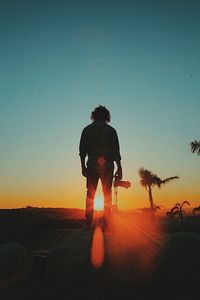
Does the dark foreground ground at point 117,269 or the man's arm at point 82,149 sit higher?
the man's arm at point 82,149

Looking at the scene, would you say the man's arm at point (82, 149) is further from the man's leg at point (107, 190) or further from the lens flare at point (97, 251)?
the lens flare at point (97, 251)

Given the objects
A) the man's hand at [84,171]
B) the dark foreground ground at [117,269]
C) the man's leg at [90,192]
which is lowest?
the dark foreground ground at [117,269]

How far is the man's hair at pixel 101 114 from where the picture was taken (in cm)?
779

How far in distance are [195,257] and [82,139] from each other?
377 centimetres

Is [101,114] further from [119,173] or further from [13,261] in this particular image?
[13,261]

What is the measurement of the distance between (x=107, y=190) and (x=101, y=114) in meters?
1.82

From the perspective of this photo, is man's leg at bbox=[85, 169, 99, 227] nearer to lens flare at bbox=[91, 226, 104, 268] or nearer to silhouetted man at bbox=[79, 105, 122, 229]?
silhouetted man at bbox=[79, 105, 122, 229]

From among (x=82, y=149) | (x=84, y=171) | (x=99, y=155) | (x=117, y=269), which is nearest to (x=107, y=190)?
(x=84, y=171)

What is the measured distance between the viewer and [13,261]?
314 inches

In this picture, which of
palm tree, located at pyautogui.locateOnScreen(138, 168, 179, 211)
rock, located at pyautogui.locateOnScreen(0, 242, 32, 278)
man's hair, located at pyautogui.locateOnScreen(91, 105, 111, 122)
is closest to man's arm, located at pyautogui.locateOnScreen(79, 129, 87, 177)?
man's hair, located at pyautogui.locateOnScreen(91, 105, 111, 122)

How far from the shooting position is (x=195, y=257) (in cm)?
484

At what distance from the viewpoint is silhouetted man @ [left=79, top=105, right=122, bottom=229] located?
23.1ft

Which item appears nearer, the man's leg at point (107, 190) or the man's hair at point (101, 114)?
the man's leg at point (107, 190)

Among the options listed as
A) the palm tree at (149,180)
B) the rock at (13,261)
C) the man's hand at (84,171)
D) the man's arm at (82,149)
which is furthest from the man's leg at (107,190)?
the palm tree at (149,180)
